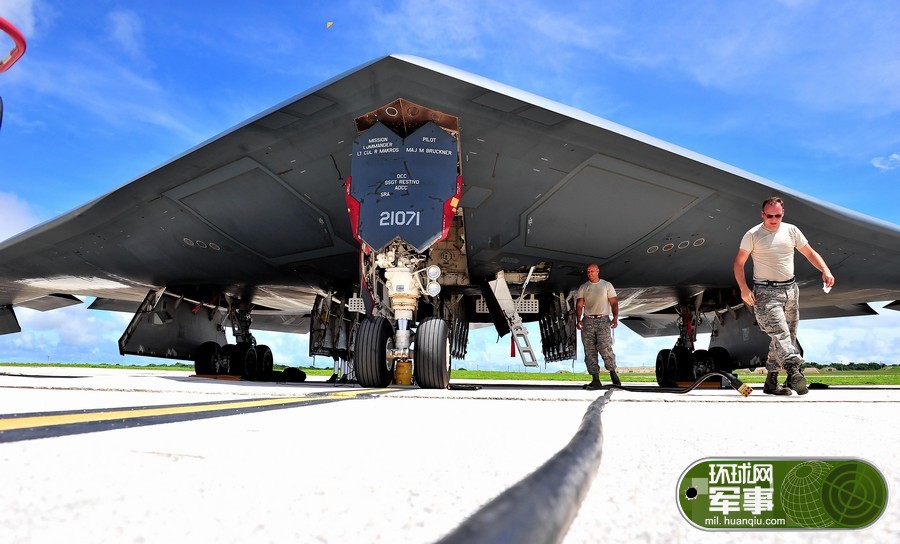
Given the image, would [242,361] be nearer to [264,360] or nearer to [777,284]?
[264,360]

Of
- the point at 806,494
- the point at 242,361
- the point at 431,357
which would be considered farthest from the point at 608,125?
the point at 242,361

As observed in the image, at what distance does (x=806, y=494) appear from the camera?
992 millimetres

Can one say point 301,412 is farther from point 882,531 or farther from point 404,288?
point 404,288

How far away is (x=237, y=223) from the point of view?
921 cm

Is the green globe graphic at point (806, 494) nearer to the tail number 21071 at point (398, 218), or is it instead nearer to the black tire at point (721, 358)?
the tail number 21071 at point (398, 218)

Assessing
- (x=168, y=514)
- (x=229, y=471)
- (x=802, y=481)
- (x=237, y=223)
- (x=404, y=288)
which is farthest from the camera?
(x=237, y=223)

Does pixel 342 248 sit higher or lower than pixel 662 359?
higher

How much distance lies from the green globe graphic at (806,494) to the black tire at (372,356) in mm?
5284

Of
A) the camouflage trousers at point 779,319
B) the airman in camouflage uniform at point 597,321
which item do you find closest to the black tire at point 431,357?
the airman in camouflage uniform at point 597,321

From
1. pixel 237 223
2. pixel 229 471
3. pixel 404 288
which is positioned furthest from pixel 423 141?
pixel 229 471

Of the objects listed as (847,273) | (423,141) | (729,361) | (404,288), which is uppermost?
(423,141)

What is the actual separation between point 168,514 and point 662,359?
13685 millimetres

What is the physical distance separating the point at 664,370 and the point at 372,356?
30.7ft

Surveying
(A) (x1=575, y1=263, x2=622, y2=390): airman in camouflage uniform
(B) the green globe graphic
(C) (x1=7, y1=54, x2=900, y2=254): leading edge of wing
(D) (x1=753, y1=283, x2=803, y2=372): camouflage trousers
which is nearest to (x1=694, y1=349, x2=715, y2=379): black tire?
(C) (x1=7, y1=54, x2=900, y2=254): leading edge of wing
